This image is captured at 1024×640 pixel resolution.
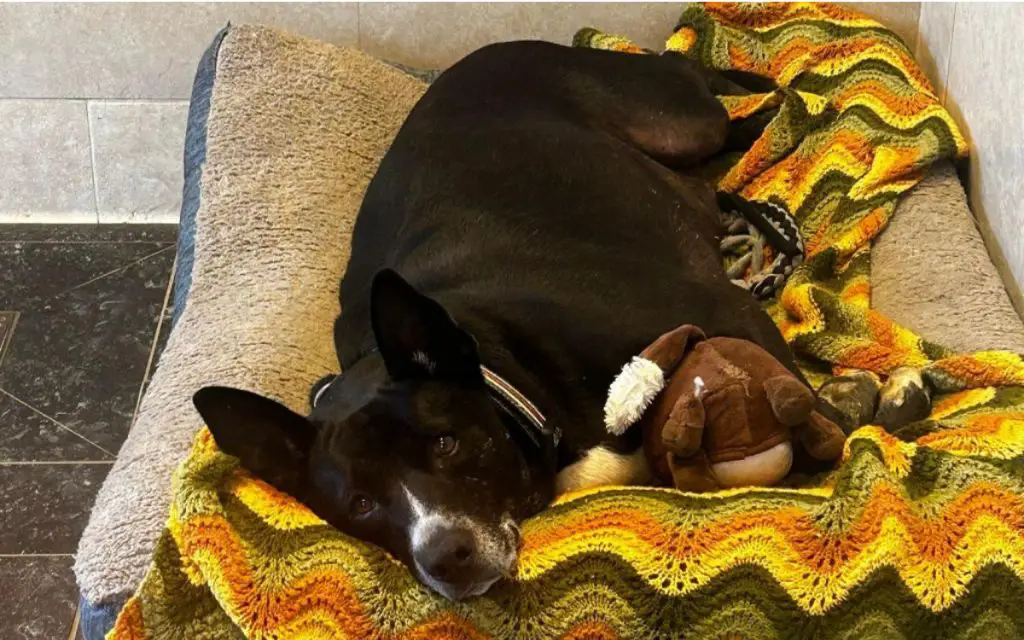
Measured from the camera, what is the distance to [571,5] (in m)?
2.92

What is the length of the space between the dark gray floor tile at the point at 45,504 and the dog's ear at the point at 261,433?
3.21ft

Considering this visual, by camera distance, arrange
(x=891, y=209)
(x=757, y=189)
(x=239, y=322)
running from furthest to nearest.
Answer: (x=757, y=189) < (x=891, y=209) < (x=239, y=322)

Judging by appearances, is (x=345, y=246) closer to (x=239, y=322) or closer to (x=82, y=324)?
(x=239, y=322)

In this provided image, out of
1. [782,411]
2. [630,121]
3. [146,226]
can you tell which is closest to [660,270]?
[782,411]

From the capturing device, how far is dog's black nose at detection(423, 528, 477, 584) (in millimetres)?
1372

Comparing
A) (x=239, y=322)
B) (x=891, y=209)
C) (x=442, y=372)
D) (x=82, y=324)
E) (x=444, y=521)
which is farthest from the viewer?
(x=82, y=324)

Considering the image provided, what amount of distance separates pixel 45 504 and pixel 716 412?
149 cm

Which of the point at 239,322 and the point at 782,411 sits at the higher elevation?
the point at 782,411

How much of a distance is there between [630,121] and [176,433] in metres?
1.14

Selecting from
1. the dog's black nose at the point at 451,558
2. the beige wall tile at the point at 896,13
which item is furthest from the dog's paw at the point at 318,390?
the beige wall tile at the point at 896,13

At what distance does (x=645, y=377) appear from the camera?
5.26 ft

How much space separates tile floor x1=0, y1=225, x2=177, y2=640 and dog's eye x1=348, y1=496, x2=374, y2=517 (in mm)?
967

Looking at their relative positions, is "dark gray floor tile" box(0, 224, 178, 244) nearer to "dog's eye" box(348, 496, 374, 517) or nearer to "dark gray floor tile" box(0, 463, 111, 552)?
"dark gray floor tile" box(0, 463, 111, 552)

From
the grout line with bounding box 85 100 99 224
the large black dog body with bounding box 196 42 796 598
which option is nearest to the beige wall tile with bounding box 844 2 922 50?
the large black dog body with bounding box 196 42 796 598
